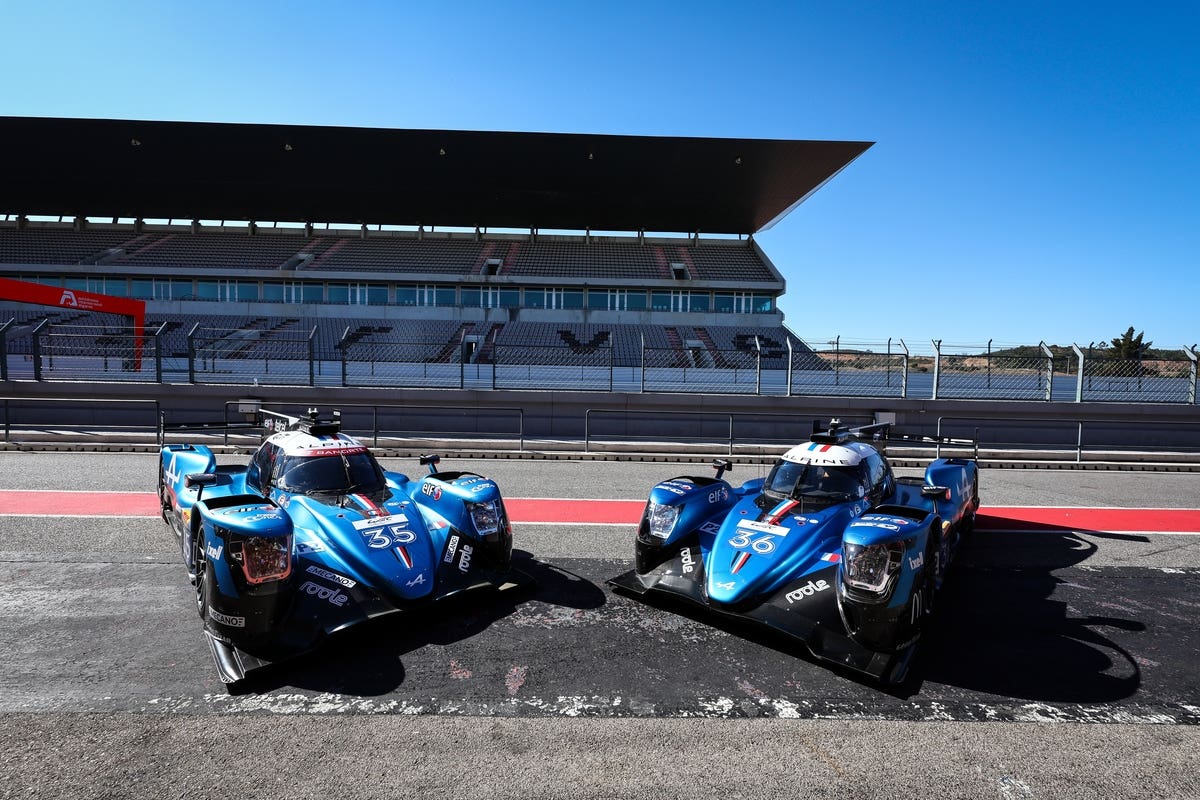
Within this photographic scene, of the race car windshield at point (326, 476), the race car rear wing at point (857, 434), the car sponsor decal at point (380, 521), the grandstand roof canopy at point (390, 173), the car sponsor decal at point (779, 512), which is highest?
the grandstand roof canopy at point (390, 173)

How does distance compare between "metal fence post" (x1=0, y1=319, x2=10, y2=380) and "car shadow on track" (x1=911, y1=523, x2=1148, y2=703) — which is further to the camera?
"metal fence post" (x1=0, y1=319, x2=10, y2=380)

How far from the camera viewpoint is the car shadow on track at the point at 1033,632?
A: 12.3 feet

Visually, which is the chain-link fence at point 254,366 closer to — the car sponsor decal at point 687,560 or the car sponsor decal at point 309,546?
the car sponsor decal at point 309,546

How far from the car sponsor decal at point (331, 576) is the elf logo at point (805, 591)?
9.55 ft

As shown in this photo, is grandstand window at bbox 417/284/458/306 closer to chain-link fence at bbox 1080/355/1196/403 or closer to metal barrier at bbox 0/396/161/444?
metal barrier at bbox 0/396/161/444

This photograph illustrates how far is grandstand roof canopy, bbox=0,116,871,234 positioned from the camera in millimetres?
30125

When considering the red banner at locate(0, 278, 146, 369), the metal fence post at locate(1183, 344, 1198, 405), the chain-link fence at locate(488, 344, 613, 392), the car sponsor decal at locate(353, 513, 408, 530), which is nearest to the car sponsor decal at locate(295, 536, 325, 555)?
the car sponsor decal at locate(353, 513, 408, 530)

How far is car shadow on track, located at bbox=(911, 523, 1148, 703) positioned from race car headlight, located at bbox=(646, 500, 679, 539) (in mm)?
1903

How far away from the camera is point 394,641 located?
13.6 ft

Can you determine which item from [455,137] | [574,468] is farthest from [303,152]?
[574,468]

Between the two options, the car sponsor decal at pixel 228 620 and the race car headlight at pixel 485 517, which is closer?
the car sponsor decal at pixel 228 620

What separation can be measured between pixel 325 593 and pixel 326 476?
1.40 meters

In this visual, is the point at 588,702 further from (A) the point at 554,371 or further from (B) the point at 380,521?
(A) the point at 554,371

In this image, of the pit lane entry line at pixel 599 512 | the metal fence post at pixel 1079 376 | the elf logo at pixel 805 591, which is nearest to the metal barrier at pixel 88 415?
the pit lane entry line at pixel 599 512
